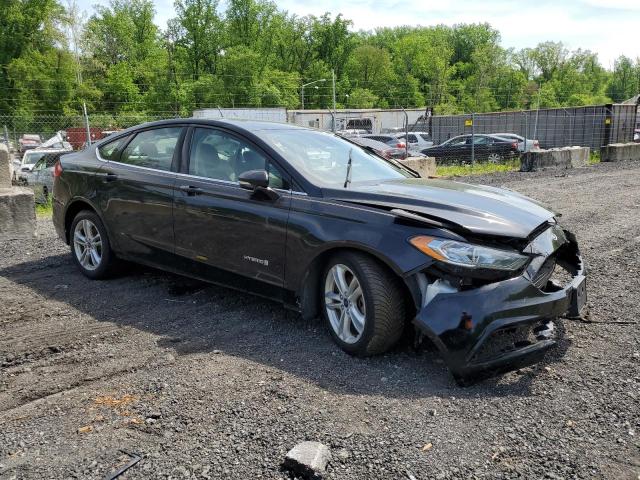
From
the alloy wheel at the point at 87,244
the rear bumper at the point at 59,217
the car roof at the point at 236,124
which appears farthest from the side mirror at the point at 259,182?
the rear bumper at the point at 59,217

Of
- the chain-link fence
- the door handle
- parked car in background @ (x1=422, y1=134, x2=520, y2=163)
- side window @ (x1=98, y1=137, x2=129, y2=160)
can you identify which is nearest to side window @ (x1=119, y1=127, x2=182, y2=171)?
side window @ (x1=98, y1=137, x2=129, y2=160)

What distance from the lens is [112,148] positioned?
571 cm

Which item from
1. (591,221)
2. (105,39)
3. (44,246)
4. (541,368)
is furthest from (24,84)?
(541,368)

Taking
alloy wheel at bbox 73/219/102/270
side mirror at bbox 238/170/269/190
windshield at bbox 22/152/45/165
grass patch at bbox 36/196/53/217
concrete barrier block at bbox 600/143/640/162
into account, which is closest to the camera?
side mirror at bbox 238/170/269/190

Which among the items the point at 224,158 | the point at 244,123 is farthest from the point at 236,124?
the point at 224,158

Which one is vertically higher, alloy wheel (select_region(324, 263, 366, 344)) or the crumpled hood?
the crumpled hood

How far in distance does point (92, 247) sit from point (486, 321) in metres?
4.02

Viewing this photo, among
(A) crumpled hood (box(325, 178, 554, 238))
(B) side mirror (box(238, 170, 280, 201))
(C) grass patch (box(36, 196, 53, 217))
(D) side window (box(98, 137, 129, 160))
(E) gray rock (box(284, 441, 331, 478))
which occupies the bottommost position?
(C) grass patch (box(36, 196, 53, 217))

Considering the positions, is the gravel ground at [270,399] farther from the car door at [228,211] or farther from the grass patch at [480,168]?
the grass patch at [480,168]

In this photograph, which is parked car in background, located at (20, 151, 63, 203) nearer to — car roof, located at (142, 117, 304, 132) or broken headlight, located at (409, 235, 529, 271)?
car roof, located at (142, 117, 304, 132)

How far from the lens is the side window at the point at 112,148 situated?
5625 mm

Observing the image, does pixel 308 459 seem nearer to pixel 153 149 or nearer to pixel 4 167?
pixel 153 149

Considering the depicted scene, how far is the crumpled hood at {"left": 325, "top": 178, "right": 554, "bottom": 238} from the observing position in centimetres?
359

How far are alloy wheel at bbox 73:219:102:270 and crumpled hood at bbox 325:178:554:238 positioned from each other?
2.78m
